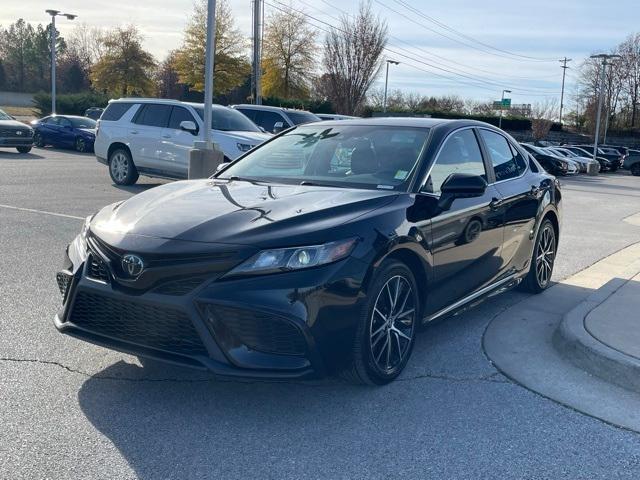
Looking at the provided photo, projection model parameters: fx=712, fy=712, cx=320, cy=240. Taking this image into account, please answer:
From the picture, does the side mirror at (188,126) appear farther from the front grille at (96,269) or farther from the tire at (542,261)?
the front grille at (96,269)

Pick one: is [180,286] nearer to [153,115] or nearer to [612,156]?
[153,115]

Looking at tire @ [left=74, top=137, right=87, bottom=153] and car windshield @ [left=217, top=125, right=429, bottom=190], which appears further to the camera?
tire @ [left=74, top=137, right=87, bottom=153]

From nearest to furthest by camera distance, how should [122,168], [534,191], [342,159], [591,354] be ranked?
[591,354], [342,159], [534,191], [122,168]

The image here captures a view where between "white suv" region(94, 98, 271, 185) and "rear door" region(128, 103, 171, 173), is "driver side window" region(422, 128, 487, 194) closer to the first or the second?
"white suv" region(94, 98, 271, 185)

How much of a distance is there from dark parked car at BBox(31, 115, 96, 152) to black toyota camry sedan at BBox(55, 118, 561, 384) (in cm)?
2305

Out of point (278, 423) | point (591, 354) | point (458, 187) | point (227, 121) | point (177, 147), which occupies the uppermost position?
point (227, 121)

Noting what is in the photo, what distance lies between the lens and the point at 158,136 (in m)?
14.4

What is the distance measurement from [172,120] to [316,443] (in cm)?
1191

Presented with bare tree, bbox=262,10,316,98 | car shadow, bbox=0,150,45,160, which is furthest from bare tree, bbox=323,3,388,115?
car shadow, bbox=0,150,45,160

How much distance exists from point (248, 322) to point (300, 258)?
43 centimetres

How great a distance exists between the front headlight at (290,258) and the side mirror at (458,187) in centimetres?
121

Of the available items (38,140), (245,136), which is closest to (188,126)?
(245,136)

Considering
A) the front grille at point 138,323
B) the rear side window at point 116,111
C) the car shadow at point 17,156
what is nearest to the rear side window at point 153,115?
the rear side window at point 116,111

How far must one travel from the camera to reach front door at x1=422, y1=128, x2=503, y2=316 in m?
4.77
